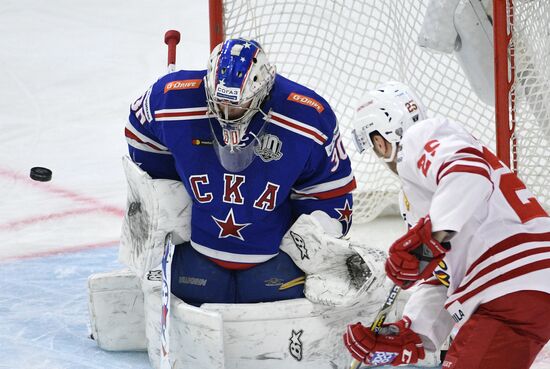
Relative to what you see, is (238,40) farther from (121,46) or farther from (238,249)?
(121,46)

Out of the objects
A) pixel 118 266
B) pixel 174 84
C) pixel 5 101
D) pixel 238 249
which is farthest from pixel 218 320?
pixel 5 101

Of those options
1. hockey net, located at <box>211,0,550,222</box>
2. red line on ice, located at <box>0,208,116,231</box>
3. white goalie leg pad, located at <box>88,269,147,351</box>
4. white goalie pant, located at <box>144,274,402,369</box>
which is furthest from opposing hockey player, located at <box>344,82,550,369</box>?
red line on ice, located at <box>0,208,116,231</box>

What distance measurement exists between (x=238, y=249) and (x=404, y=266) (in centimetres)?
82

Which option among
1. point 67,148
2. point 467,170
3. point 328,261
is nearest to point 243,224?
point 328,261

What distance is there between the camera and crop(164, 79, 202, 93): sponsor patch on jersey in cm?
261

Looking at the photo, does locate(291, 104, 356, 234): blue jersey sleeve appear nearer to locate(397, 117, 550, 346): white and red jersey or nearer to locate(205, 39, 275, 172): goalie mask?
locate(205, 39, 275, 172): goalie mask

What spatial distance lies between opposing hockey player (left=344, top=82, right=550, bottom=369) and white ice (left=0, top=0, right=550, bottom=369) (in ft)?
2.56

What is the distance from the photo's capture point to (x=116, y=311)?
293 centimetres

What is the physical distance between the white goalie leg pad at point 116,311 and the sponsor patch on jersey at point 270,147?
0.62 meters

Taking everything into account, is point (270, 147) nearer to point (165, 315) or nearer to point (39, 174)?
point (165, 315)

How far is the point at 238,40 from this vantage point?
2.57m

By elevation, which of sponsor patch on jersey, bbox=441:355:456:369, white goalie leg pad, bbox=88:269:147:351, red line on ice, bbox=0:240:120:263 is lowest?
red line on ice, bbox=0:240:120:263

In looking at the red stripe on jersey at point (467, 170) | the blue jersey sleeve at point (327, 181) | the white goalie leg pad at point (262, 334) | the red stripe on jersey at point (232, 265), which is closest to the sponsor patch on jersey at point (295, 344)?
the white goalie leg pad at point (262, 334)

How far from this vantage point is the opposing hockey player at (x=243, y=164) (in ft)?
8.27
